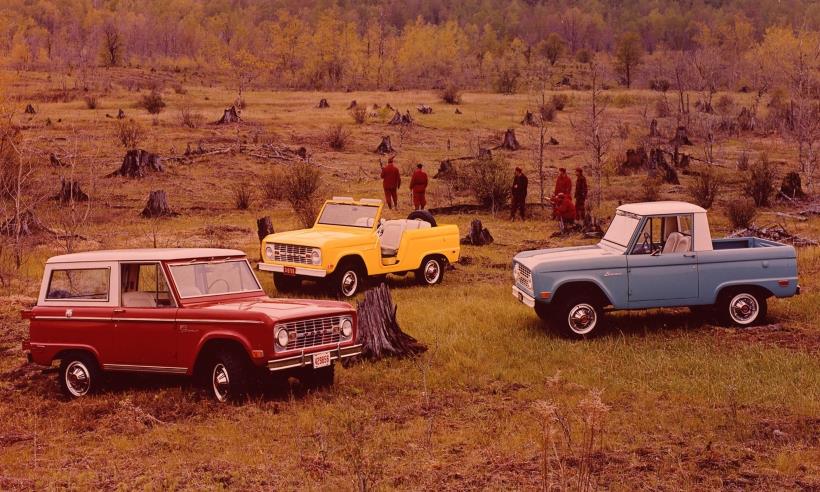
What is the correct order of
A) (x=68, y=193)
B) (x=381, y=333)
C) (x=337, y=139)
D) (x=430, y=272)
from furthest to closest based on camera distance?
(x=337, y=139)
(x=68, y=193)
(x=430, y=272)
(x=381, y=333)

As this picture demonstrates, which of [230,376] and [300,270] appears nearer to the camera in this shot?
[230,376]

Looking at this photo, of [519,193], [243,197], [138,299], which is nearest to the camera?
[138,299]

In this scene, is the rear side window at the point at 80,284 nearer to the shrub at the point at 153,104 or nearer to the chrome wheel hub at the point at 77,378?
the chrome wheel hub at the point at 77,378

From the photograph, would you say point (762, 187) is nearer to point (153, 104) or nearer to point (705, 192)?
point (705, 192)

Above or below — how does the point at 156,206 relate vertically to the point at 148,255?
above

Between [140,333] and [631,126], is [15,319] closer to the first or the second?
[140,333]

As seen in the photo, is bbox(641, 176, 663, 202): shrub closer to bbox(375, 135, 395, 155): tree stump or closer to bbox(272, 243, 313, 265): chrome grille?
bbox(375, 135, 395, 155): tree stump

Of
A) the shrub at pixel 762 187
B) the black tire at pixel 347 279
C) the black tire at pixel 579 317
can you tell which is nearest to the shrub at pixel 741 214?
the shrub at pixel 762 187

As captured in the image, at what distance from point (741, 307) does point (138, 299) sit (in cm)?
810

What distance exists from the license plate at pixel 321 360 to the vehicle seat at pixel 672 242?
219 inches

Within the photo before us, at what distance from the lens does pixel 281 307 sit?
9.34 meters

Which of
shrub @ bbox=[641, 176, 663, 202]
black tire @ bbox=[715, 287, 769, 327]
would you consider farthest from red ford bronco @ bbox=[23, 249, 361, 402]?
shrub @ bbox=[641, 176, 663, 202]

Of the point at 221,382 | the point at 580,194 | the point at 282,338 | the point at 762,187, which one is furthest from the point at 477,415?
the point at 762,187

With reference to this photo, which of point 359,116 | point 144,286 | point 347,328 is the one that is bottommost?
point 347,328
